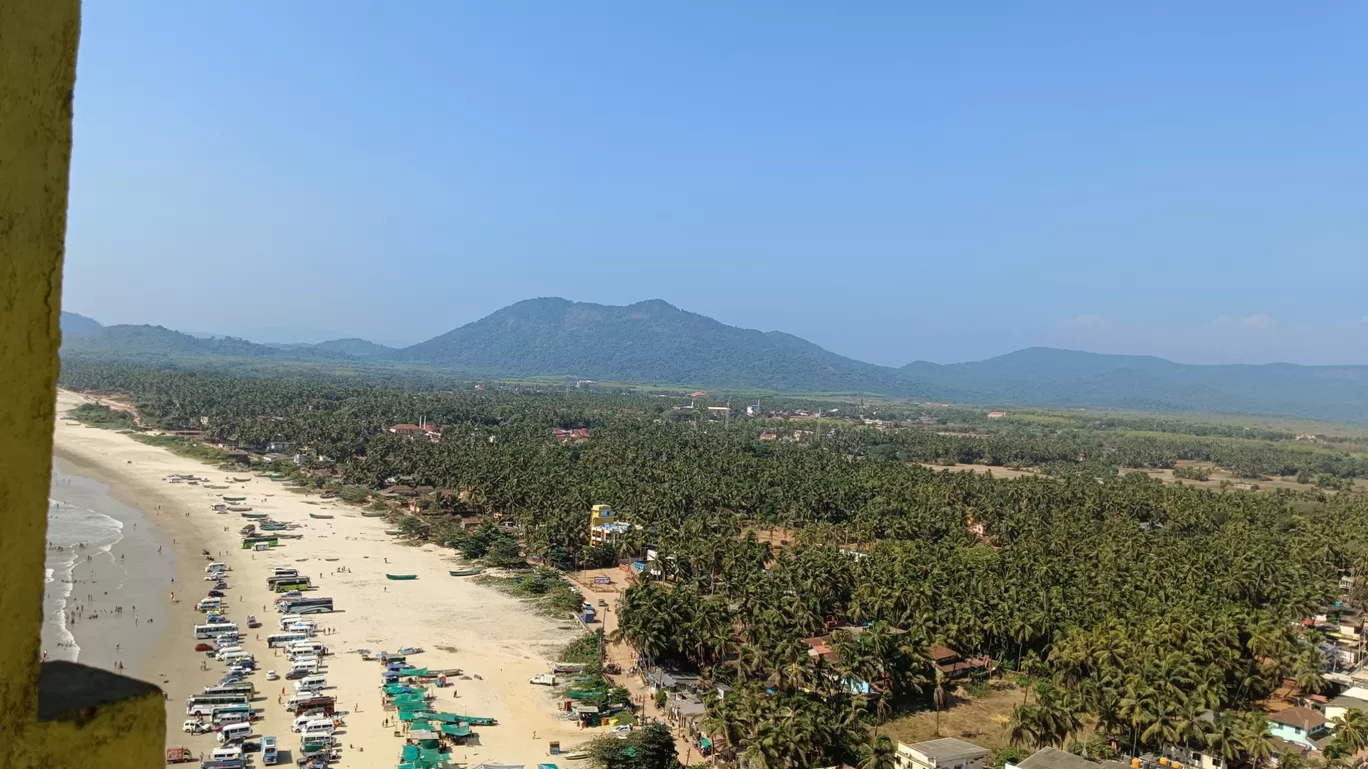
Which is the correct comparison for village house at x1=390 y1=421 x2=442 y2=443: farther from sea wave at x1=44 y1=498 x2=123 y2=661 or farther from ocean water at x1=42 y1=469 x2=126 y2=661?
sea wave at x1=44 y1=498 x2=123 y2=661

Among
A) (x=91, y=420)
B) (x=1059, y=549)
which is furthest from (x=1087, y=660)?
(x=91, y=420)

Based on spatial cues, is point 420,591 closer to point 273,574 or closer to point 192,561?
point 273,574

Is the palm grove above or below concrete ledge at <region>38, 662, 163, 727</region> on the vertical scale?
below

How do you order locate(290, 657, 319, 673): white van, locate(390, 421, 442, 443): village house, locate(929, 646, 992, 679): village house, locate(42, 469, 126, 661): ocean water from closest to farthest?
locate(290, 657, 319, 673): white van < locate(42, 469, 126, 661): ocean water < locate(929, 646, 992, 679): village house < locate(390, 421, 442, 443): village house

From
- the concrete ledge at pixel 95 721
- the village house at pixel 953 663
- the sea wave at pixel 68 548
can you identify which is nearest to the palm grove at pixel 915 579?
the village house at pixel 953 663

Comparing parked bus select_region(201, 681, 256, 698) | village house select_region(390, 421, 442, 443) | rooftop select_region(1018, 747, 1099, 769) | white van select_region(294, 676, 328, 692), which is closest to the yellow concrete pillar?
rooftop select_region(1018, 747, 1099, 769)

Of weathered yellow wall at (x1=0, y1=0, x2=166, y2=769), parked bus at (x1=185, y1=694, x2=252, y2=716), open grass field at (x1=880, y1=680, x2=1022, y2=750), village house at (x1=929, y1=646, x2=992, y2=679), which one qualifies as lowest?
parked bus at (x1=185, y1=694, x2=252, y2=716)

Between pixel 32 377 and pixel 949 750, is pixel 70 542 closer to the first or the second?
pixel 949 750
